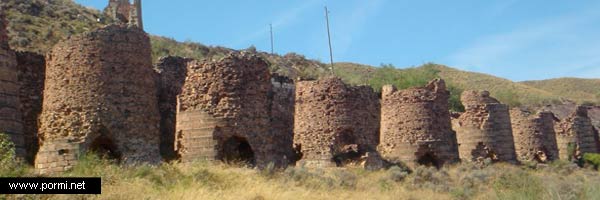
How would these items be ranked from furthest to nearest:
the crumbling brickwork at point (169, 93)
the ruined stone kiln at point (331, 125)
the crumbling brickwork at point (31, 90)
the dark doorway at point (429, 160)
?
the dark doorway at point (429, 160) → the ruined stone kiln at point (331, 125) → the crumbling brickwork at point (169, 93) → the crumbling brickwork at point (31, 90)

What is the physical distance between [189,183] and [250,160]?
367 centimetres

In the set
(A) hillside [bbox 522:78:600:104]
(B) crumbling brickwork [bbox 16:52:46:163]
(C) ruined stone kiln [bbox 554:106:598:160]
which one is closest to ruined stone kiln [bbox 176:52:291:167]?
(B) crumbling brickwork [bbox 16:52:46:163]

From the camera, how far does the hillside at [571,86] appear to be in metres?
75.2

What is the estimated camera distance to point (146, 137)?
54.6 feet

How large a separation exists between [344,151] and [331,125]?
35.9 inches

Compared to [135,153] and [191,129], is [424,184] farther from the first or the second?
[135,153]

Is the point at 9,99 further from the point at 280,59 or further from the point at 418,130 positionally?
the point at 280,59

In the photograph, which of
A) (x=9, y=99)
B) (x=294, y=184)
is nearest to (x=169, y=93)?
(x=9, y=99)

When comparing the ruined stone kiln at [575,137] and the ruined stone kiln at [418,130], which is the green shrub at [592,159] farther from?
the ruined stone kiln at [418,130]

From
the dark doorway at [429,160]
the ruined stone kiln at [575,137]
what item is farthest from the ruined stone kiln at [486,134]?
the ruined stone kiln at [575,137]

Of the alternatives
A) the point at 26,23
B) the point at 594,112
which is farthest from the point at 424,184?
the point at 594,112

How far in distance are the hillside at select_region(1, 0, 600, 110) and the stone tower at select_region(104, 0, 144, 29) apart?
1020 millimetres

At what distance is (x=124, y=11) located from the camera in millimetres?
47125

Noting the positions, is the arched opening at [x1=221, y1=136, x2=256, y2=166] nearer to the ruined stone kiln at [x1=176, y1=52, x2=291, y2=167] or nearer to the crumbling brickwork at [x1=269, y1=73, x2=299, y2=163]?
the ruined stone kiln at [x1=176, y1=52, x2=291, y2=167]
